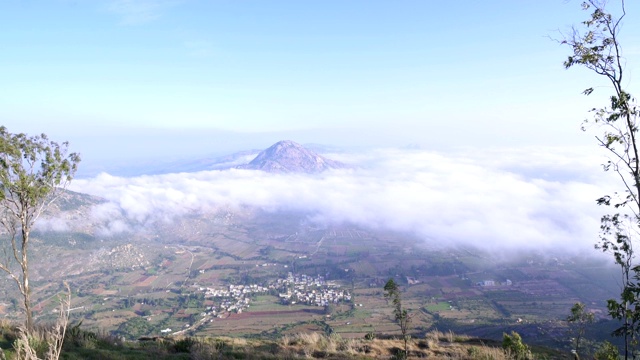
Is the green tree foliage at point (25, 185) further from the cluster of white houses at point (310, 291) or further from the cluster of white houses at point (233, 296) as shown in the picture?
the cluster of white houses at point (310, 291)

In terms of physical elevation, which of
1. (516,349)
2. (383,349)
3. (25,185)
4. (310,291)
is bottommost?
(310,291)

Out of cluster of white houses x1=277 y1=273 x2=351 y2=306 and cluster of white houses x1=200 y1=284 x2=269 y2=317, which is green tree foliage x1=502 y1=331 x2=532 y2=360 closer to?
cluster of white houses x1=200 y1=284 x2=269 y2=317

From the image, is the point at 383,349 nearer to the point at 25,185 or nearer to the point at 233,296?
the point at 25,185

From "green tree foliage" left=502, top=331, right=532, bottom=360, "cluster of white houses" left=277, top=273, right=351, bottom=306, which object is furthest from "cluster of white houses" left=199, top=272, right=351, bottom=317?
"green tree foliage" left=502, top=331, right=532, bottom=360

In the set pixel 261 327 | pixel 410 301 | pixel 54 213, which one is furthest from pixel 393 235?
pixel 54 213

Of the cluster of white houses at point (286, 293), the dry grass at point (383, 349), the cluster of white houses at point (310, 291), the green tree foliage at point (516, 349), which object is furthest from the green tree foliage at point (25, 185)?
the cluster of white houses at point (310, 291)

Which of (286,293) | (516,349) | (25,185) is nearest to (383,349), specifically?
(516,349)
